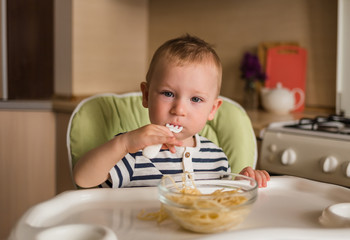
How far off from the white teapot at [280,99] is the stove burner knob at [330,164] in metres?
0.67

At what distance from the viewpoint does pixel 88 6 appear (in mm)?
2471

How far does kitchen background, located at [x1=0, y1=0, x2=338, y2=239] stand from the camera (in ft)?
7.51

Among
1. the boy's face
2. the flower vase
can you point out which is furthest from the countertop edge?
the boy's face

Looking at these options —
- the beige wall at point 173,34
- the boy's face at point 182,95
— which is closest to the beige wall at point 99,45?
the beige wall at point 173,34

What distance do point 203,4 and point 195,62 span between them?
5.52 ft

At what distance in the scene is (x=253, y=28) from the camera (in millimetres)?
2576

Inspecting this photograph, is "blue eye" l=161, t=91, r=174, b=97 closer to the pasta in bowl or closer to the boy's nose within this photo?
the boy's nose

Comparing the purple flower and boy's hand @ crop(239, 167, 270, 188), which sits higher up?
the purple flower

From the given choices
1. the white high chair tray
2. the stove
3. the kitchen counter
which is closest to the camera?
the white high chair tray

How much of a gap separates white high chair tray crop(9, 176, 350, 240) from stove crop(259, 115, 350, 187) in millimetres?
539

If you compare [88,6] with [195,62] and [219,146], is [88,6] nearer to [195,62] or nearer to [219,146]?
[219,146]

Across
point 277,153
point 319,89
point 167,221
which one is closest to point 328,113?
point 319,89

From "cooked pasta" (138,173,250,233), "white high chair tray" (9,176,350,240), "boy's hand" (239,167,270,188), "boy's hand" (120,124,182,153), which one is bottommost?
"white high chair tray" (9,176,350,240)

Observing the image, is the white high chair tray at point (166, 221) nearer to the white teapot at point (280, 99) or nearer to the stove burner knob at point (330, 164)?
the stove burner knob at point (330, 164)
